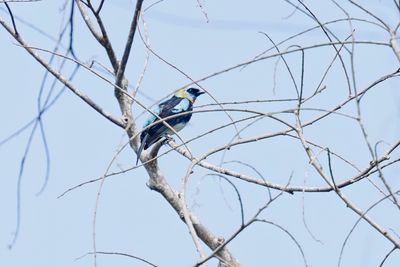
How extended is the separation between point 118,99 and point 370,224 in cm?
183

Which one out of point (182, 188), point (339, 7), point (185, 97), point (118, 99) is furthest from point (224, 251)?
point (185, 97)

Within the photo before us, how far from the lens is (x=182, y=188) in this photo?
7.62 feet

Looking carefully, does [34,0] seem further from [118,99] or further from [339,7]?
[339,7]

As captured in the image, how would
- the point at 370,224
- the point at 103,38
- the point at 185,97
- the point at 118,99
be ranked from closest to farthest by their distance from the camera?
1. the point at 370,224
2. the point at 103,38
3. the point at 118,99
4. the point at 185,97

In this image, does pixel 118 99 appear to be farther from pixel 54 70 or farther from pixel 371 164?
pixel 371 164

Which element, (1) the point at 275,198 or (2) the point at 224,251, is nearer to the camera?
(1) the point at 275,198

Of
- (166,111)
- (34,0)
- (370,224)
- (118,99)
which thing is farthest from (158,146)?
(166,111)

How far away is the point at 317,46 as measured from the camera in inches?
85.7

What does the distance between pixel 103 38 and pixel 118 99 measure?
1.23 ft

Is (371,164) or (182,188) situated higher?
(371,164)

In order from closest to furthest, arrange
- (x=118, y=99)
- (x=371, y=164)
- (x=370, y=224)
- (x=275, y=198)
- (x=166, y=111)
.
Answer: (x=275, y=198), (x=370, y=224), (x=371, y=164), (x=118, y=99), (x=166, y=111)

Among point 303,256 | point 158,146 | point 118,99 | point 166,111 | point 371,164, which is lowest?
point 303,256

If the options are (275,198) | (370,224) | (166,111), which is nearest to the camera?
(275,198)

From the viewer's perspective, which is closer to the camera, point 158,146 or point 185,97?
point 158,146
